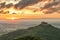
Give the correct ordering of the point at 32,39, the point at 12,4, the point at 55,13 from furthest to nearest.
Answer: the point at 12,4 → the point at 55,13 → the point at 32,39

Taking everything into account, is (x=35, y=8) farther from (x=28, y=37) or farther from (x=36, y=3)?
(x=28, y=37)

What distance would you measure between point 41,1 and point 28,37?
4140cm

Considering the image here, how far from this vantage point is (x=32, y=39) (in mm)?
7156

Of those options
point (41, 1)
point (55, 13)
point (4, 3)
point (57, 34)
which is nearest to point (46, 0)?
point (41, 1)

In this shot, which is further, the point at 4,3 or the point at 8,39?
the point at 4,3

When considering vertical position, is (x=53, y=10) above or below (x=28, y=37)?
below

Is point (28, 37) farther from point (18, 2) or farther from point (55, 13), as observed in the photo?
point (18, 2)

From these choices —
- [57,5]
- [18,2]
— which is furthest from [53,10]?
[18,2]

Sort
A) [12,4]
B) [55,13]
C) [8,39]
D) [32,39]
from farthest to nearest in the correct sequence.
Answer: [12,4], [55,13], [8,39], [32,39]

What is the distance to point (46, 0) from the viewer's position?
48875 millimetres

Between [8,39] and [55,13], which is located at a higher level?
[8,39]

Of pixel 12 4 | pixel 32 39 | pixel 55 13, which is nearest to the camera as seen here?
pixel 32 39

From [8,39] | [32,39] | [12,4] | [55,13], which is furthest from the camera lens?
[12,4]

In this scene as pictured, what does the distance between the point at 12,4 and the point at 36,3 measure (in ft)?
16.0
